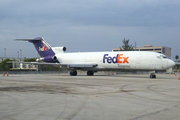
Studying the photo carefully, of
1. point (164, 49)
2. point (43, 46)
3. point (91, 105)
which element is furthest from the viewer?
point (164, 49)

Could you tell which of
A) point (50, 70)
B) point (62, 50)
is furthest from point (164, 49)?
point (62, 50)

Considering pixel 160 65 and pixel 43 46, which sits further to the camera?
pixel 43 46

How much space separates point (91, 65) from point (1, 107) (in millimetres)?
26471

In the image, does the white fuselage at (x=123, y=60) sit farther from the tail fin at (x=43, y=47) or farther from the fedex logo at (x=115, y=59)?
the tail fin at (x=43, y=47)

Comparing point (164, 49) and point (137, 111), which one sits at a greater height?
point (164, 49)

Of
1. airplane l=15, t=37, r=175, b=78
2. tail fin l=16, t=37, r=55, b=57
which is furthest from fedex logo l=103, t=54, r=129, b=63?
tail fin l=16, t=37, r=55, b=57

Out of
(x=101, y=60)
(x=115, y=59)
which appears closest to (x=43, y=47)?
(x=101, y=60)

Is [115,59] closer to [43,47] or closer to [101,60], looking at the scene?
[101,60]

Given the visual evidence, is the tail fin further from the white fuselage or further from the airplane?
the white fuselage

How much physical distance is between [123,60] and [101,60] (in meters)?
4.10

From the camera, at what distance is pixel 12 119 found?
6.24m

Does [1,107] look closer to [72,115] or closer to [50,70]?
[72,115]

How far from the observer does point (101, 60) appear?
109 ft

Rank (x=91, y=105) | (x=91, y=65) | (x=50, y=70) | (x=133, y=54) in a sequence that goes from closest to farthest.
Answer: (x=91, y=105) → (x=133, y=54) → (x=91, y=65) → (x=50, y=70)
